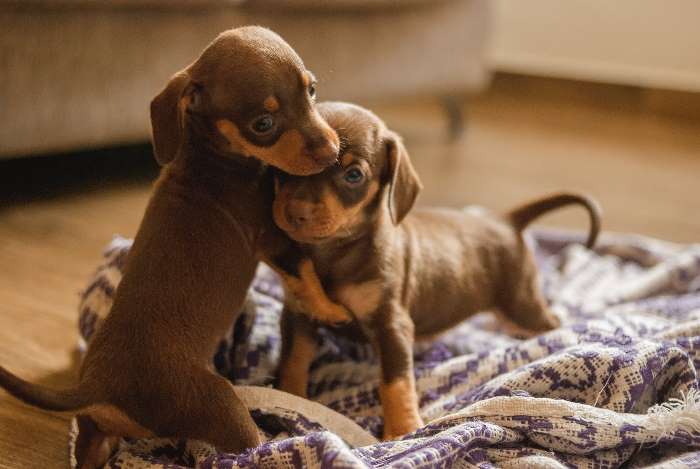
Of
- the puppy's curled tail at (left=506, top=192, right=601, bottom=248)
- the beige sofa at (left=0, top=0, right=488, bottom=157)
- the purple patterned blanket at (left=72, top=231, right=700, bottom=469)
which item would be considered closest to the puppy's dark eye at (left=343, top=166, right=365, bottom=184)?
the purple patterned blanket at (left=72, top=231, right=700, bottom=469)

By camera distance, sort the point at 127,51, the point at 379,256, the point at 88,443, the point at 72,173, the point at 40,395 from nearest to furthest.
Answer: the point at 40,395 → the point at 88,443 → the point at 379,256 → the point at 127,51 → the point at 72,173

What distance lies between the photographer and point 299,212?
170cm

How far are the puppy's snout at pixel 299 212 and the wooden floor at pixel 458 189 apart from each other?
0.67m

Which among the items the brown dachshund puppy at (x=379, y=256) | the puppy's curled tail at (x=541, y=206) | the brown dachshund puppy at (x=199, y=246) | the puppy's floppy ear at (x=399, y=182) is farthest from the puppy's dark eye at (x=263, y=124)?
the puppy's curled tail at (x=541, y=206)

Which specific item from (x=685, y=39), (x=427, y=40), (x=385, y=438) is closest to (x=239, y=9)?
(x=427, y=40)

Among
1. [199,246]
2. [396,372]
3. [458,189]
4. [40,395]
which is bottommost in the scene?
[458,189]

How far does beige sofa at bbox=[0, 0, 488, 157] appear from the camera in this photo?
9.46ft

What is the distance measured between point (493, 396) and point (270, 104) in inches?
29.0

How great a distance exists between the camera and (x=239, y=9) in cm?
342

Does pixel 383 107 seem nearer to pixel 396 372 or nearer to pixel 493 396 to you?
pixel 396 372

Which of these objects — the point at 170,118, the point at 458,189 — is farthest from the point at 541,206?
the point at 458,189

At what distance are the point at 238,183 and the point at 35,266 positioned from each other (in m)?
1.18

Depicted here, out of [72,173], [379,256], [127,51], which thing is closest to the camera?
[379,256]

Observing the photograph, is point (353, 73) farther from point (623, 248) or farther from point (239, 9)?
point (623, 248)
